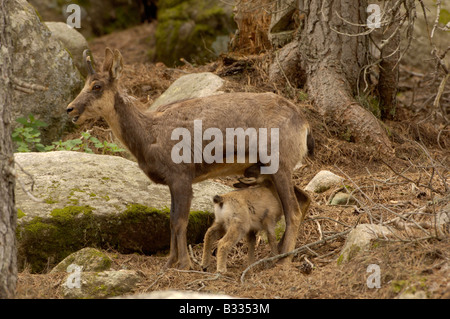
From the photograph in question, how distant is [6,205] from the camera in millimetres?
4719

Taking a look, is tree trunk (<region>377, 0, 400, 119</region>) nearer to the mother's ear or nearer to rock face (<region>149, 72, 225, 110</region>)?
rock face (<region>149, 72, 225, 110</region>)

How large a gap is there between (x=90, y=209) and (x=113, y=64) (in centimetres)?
164

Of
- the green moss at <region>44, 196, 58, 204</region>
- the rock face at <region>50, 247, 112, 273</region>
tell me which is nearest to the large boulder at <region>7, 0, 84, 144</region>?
the green moss at <region>44, 196, 58, 204</region>

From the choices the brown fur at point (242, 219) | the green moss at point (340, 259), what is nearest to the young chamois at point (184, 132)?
the brown fur at point (242, 219)

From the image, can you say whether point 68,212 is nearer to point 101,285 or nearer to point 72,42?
point 101,285

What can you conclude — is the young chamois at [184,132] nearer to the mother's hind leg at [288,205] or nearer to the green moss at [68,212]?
the mother's hind leg at [288,205]

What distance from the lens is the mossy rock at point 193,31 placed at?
592 inches

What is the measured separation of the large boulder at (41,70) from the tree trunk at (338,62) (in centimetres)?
408

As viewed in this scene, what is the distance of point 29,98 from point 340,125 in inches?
200

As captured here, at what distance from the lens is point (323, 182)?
819 cm

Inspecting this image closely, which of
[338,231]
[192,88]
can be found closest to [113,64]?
[192,88]

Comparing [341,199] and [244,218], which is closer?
[244,218]
